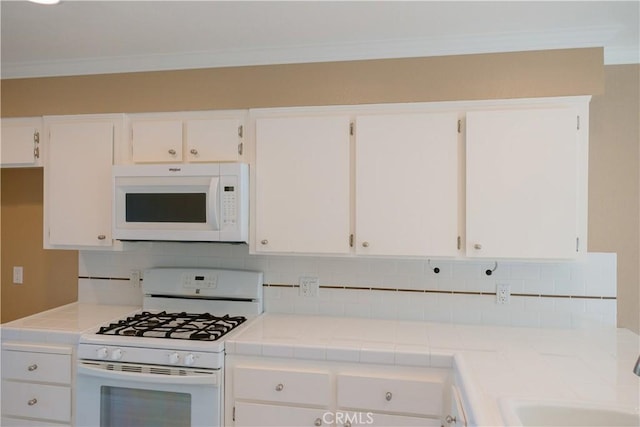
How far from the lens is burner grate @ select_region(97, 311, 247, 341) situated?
2.00 metres

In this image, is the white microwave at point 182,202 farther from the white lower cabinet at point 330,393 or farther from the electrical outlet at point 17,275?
the electrical outlet at point 17,275

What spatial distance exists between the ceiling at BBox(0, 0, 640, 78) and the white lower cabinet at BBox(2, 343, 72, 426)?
1.56 m

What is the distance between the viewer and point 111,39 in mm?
2127

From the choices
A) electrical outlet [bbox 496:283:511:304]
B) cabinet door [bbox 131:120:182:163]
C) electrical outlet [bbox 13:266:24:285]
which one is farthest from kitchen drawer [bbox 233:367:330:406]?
electrical outlet [bbox 13:266:24:285]

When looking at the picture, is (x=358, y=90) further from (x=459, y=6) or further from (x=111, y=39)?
(x=111, y=39)

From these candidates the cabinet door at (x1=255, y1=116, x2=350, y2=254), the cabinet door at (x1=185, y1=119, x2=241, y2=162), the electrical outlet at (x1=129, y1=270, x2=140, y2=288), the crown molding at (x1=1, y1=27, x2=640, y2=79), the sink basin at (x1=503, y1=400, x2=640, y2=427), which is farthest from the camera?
the electrical outlet at (x1=129, y1=270, x2=140, y2=288)

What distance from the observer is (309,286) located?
2461mm

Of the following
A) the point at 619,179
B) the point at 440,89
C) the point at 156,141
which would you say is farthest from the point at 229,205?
the point at 619,179

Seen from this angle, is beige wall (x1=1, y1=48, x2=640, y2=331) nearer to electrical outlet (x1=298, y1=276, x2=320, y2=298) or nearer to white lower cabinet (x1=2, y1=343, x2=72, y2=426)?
electrical outlet (x1=298, y1=276, x2=320, y2=298)

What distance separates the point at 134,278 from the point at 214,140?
1.09 metres

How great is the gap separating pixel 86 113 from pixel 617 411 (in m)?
2.79

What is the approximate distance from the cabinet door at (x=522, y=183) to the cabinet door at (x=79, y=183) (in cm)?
197

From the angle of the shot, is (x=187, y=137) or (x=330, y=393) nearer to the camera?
(x=330, y=393)

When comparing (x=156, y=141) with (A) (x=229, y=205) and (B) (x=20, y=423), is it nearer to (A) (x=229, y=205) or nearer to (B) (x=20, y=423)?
(A) (x=229, y=205)
